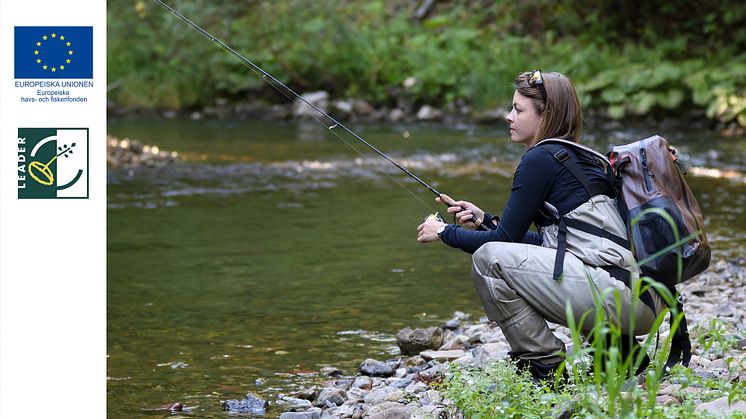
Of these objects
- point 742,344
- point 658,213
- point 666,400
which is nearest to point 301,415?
point 666,400

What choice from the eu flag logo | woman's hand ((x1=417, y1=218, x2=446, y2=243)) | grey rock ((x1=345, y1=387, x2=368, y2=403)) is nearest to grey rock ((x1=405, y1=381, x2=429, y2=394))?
grey rock ((x1=345, y1=387, x2=368, y2=403))

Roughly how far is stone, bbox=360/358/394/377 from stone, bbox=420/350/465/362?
0.71 ft

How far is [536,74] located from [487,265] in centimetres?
72

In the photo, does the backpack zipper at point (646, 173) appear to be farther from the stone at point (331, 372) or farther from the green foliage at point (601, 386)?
the stone at point (331, 372)

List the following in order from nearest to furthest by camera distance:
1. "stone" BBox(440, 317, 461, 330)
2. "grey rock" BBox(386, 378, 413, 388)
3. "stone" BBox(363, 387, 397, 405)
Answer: "stone" BBox(363, 387, 397, 405) < "grey rock" BBox(386, 378, 413, 388) < "stone" BBox(440, 317, 461, 330)

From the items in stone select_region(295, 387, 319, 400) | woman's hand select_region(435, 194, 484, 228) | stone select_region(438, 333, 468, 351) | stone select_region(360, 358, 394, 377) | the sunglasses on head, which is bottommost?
stone select_region(295, 387, 319, 400)

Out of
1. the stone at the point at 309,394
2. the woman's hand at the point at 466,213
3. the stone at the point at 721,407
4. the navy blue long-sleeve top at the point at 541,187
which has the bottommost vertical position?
the stone at the point at 309,394

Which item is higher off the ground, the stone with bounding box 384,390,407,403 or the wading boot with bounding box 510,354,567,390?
the wading boot with bounding box 510,354,567,390

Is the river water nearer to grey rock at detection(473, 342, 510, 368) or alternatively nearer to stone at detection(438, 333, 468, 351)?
stone at detection(438, 333, 468, 351)

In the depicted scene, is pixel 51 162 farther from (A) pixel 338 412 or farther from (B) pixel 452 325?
(B) pixel 452 325

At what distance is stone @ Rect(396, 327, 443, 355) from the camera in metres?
5.23

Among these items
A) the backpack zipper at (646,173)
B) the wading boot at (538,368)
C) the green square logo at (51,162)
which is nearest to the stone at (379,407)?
the wading boot at (538,368)

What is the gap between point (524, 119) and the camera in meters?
3.93

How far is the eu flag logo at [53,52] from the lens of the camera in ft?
11.6
